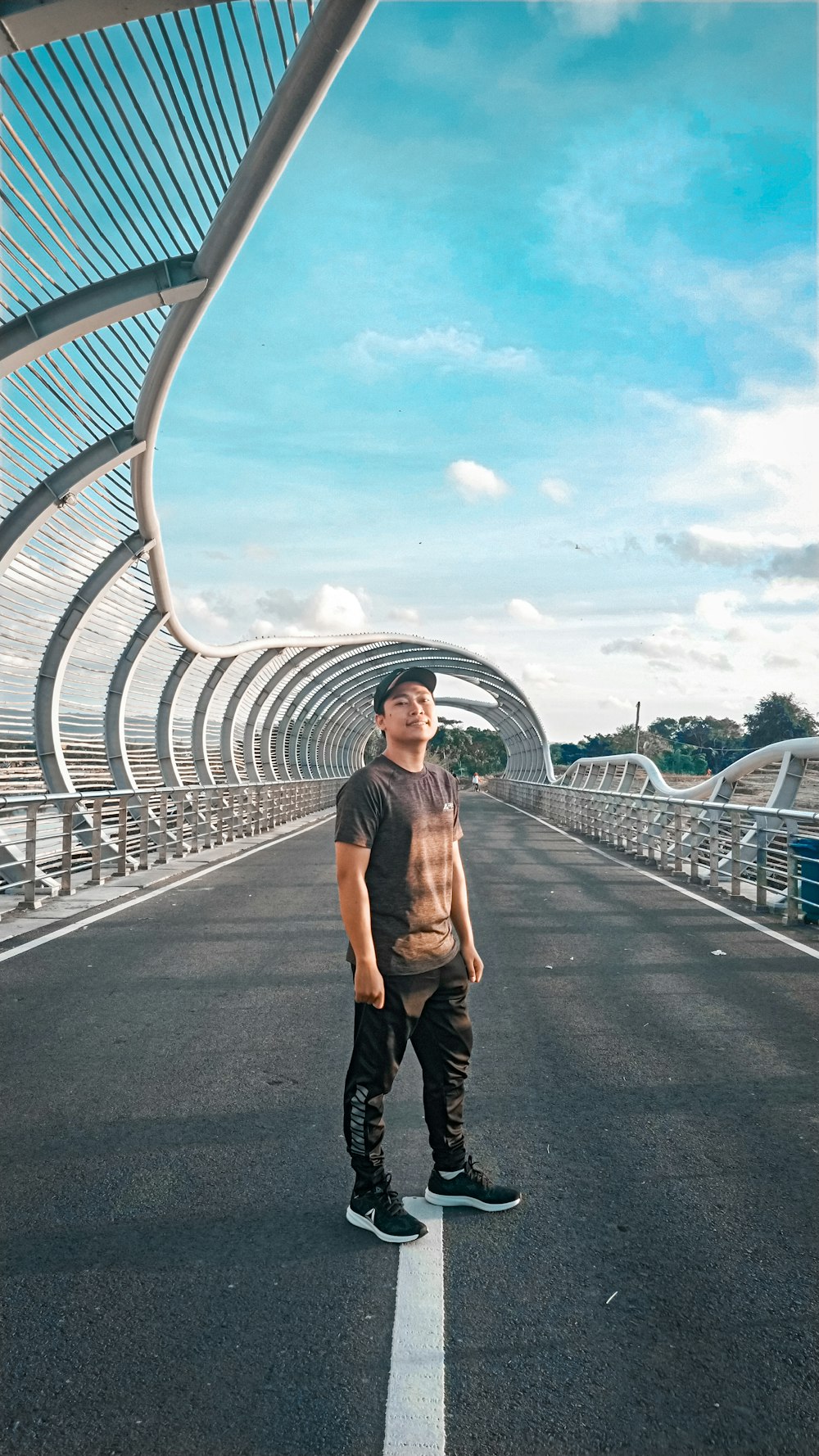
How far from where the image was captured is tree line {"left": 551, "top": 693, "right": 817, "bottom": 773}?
294 feet

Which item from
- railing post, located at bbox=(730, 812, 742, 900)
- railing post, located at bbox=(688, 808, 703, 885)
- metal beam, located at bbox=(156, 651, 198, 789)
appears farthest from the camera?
metal beam, located at bbox=(156, 651, 198, 789)

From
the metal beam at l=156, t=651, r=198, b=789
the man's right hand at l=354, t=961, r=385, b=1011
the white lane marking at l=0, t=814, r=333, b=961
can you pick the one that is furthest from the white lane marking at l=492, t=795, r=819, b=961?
the metal beam at l=156, t=651, r=198, b=789

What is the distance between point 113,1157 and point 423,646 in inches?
1773

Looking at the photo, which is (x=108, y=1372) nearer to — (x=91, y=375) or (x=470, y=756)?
(x=91, y=375)

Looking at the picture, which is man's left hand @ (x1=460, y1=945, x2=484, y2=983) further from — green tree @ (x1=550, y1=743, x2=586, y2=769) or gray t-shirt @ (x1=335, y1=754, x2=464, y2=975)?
green tree @ (x1=550, y1=743, x2=586, y2=769)

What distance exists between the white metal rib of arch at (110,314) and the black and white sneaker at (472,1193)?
7.11m

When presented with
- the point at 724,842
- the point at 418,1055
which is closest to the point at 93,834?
the point at 724,842

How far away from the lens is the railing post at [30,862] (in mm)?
10453

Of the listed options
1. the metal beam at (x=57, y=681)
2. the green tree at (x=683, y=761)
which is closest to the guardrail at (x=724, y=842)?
the metal beam at (x=57, y=681)

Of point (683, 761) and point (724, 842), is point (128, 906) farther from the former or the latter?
point (683, 761)

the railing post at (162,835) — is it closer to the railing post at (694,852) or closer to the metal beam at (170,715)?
the metal beam at (170,715)

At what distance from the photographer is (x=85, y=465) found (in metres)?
13.0

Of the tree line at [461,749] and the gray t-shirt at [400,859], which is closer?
the gray t-shirt at [400,859]

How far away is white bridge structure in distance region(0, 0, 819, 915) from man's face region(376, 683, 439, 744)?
5.58 meters
